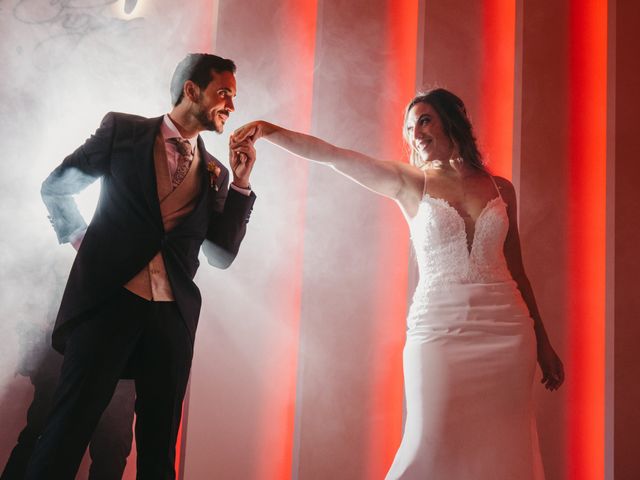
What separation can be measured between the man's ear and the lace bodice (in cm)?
98

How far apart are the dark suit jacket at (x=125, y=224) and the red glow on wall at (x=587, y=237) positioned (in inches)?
82.3

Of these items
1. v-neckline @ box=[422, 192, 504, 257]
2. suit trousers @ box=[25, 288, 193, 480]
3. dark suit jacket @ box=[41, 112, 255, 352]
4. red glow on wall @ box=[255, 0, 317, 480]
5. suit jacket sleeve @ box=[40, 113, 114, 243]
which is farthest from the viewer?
red glow on wall @ box=[255, 0, 317, 480]

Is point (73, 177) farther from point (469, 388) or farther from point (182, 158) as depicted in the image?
point (469, 388)

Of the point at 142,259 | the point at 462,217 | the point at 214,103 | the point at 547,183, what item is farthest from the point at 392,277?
the point at 142,259

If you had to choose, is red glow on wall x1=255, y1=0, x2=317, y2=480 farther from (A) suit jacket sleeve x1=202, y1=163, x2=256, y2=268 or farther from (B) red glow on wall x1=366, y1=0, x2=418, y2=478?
(A) suit jacket sleeve x1=202, y1=163, x2=256, y2=268

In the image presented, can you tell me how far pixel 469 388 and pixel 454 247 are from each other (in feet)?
1.76

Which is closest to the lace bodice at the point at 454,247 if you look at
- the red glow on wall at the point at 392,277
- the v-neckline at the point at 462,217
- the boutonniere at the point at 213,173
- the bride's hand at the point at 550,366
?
the v-neckline at the point at 462,217

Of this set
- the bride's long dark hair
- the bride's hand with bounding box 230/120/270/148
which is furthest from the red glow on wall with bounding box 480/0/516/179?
the bride's hand with bounding box 230/120/270/148

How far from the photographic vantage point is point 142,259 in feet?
6.10

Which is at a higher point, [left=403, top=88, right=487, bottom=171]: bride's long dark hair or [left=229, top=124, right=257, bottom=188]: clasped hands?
[left=403, top=88, right=487, bottom=171]: bride's long dark hair

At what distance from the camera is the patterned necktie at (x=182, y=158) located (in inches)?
78.7

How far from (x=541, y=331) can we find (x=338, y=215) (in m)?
1.12

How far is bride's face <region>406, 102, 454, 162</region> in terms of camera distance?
2.49m

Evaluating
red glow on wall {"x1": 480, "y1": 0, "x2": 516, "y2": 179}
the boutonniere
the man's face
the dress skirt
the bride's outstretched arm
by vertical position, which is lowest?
the dress skirt
